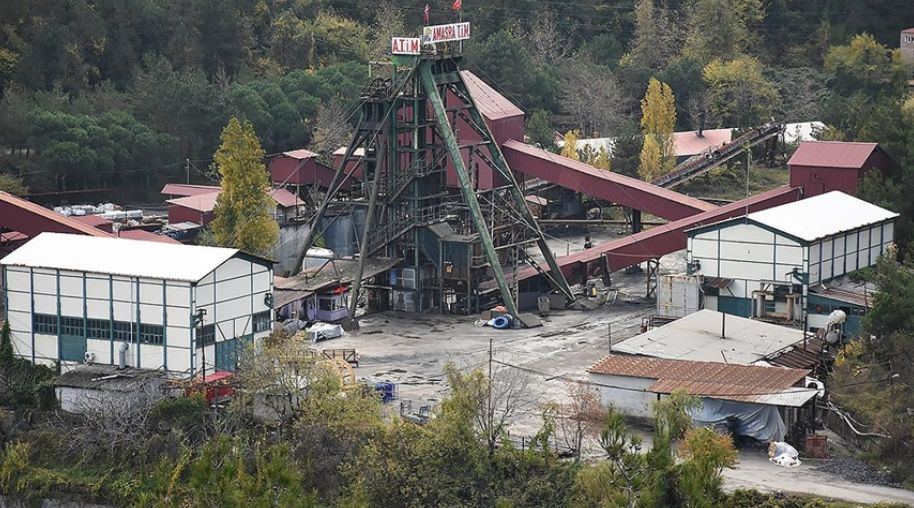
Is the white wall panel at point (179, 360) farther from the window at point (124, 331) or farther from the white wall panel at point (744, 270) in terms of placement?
the white wall panel at point (744, 270)

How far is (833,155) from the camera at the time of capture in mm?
58344

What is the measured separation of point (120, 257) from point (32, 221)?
10029mm

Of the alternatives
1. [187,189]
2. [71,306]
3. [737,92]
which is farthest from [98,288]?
[737,92]

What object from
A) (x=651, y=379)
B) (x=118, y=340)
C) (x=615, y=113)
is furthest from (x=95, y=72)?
(x=651, y=379)

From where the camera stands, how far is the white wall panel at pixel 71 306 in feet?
145

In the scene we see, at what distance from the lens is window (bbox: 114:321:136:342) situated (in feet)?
143

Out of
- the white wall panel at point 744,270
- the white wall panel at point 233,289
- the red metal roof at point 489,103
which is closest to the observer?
the white wall panel at point 233,289

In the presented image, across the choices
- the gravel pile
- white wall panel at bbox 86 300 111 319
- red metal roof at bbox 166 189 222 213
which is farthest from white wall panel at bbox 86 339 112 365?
red metal roof at bbox 166 189 222 213

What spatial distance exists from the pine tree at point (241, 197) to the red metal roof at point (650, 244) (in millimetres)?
7131

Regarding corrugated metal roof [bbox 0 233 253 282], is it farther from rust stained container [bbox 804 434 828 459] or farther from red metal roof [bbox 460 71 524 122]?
red metal roof [bbox 460 71 524 122]

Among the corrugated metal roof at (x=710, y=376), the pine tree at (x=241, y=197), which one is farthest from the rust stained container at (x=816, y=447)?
the pine tree at (x=241, y=197)

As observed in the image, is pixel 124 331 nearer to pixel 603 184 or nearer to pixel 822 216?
pixel 822 216

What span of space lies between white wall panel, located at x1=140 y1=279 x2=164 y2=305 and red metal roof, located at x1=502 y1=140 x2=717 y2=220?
20823mm

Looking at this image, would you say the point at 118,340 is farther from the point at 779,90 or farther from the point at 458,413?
the point at 779,90
